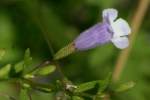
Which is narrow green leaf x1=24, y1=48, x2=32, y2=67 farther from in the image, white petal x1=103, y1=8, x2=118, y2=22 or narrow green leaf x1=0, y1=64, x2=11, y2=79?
white petal x1=103, y1=8, x2=118, y2=22

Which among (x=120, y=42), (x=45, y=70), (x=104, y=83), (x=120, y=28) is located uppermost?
(x=120, y=28)

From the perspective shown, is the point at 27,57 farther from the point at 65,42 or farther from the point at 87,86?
the point at 65,42

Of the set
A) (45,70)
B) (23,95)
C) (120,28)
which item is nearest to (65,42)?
(120,28)

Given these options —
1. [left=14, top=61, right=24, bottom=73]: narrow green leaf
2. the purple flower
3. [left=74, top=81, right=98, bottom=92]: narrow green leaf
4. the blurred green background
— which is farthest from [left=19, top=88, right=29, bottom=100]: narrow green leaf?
the blurred green background

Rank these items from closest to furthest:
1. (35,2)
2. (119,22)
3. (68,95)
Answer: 1. (68,95)
2. (119,22)
3. (35,2)

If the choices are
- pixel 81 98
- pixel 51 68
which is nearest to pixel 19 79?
pixel 51 68

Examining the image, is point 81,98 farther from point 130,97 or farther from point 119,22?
point 130,97
